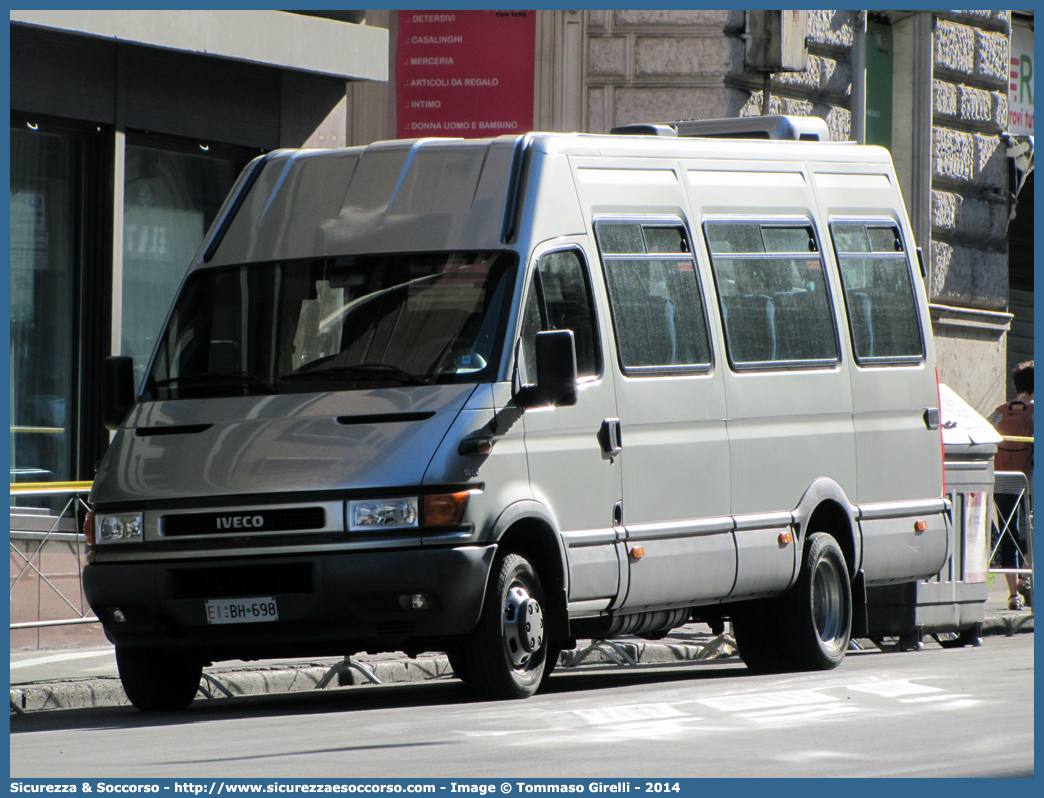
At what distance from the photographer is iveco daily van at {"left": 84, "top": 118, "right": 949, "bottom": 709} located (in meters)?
9.21

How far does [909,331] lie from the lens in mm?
12609

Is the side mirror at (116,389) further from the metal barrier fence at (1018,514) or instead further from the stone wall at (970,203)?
the stone wall at (970,203)

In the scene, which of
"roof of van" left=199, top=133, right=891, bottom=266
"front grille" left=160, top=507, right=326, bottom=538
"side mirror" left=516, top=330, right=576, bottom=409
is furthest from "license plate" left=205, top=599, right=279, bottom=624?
"roof of van" left=199, top=133, right=891, bottom=266

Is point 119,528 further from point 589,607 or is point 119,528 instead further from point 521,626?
point 589,607

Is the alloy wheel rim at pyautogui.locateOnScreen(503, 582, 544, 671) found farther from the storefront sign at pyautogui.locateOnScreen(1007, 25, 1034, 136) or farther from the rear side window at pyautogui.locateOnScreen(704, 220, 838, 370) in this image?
the storefront sign at pyautogui.locateOnScreen(1007, 25, 1034, 136)

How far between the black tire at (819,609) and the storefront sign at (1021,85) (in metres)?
12.3

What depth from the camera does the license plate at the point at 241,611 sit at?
364 inches

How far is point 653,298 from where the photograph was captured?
35.1 ft

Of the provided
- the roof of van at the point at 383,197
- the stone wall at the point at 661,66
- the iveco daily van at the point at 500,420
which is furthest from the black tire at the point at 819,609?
the stone wall at the point at 661,66

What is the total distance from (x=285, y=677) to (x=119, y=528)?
2624 millimetres

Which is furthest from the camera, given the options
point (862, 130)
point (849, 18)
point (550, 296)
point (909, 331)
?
point (849, 18)
